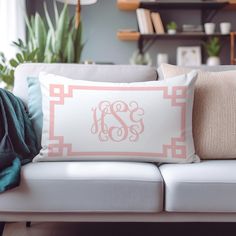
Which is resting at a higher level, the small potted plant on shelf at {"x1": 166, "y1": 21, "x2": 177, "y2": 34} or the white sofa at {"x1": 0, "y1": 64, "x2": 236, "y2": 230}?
the small potted plant on shelf at {"x1": 166, "y1": 21, "x2": 177, "y2": 34}

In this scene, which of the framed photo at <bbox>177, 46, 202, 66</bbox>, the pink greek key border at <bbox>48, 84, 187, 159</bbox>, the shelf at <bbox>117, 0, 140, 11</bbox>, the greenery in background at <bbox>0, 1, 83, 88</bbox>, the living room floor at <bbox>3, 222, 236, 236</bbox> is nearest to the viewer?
the pink greek key border at <bbox>48, 84, 187, 159</bbox>

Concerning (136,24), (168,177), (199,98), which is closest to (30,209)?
(168,177)

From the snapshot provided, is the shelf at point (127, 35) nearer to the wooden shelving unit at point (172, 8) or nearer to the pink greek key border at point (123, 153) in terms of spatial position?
the wooden shelving unit at point (172, 8)

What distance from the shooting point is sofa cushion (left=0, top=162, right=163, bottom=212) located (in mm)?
1286

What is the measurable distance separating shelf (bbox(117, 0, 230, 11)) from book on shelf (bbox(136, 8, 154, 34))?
78mm

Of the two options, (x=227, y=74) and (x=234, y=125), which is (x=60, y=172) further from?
(x=227, y=74)

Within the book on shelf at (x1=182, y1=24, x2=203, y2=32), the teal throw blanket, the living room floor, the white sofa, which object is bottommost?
the living room floor

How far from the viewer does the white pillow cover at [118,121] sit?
1.51m

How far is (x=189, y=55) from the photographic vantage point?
4.20 metres

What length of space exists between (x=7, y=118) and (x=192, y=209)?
2.33ft

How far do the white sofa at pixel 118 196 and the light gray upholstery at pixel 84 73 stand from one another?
1.85 feet

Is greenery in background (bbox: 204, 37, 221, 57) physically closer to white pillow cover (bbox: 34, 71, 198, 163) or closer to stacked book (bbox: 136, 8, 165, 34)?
stacked book (bbox: 136, 8, 165, 34)

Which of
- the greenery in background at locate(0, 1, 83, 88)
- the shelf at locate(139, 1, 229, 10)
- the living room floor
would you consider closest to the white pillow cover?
the living room floor

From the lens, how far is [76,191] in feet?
4.24
